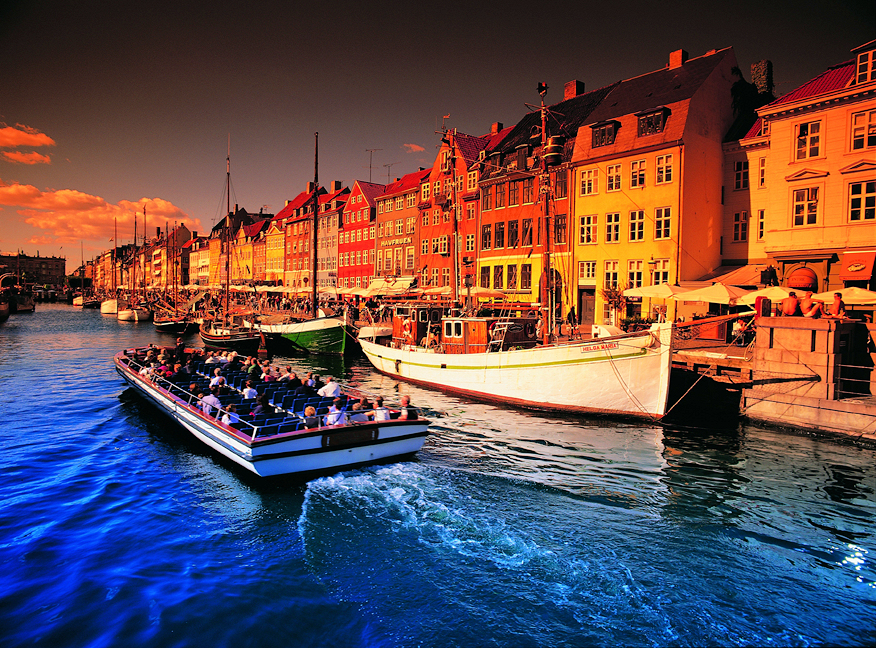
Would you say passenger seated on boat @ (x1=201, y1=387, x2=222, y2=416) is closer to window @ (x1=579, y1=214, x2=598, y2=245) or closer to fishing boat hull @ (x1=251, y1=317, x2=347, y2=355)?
fishing boat hull @ (x1=251, y1=317, x2=347, y2=355)

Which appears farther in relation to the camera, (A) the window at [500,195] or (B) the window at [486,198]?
(B) the window at [486,198]

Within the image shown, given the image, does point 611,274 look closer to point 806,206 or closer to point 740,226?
point 740,226

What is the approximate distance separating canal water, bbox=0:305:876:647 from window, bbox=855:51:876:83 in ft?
62.8

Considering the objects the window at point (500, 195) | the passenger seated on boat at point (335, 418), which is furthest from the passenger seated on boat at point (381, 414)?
the window at point (500, 195)

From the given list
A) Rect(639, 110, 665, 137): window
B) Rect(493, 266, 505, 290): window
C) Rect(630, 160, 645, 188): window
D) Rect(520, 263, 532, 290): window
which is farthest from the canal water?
Rect(493, 266, 505, 290): window

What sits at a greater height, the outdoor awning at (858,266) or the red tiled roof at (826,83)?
the red tiled roof at (826,83)

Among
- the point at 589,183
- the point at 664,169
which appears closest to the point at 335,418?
the point at 664,169

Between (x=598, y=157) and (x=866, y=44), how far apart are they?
50.9 ft

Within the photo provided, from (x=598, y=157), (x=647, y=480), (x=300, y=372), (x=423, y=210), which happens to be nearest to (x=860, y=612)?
(x=647, y=480)

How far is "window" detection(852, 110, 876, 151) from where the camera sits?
24.6 metres

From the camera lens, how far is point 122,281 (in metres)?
176

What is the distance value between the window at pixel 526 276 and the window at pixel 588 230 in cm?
507

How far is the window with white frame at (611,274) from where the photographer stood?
120 feet

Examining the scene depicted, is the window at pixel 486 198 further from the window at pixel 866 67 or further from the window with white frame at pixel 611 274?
the window at pixel 866 67
